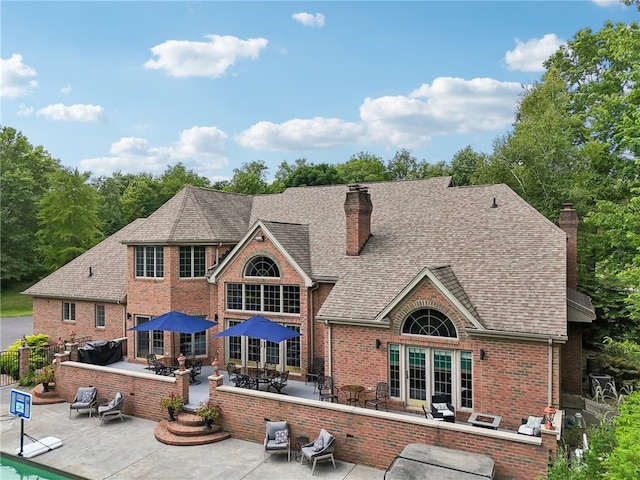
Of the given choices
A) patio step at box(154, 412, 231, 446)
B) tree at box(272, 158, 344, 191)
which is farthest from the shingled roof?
tree at box(272, 158, 344, 191)

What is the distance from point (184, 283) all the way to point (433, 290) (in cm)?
1127

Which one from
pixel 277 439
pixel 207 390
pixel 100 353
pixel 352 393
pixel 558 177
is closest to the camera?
pixel 277 439

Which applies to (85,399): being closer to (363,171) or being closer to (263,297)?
(263,297)

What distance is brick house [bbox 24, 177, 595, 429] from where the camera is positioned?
42.0 ft

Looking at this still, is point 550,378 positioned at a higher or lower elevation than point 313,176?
lower

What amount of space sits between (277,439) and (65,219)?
1560 inches

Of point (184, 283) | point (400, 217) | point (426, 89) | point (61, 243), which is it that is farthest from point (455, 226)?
point (61, 243)

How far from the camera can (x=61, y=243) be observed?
44.0 meters

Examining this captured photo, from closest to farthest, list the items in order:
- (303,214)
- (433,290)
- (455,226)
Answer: (433,290) → (455,226) → (303,214)

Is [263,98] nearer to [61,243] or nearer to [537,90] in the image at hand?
[537,90]

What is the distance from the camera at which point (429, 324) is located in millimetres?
13602

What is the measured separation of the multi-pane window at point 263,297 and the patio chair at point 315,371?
2164 mm

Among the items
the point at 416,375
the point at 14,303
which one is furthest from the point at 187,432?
the point at 14,303

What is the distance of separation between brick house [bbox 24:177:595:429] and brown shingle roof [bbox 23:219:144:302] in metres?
0.08
